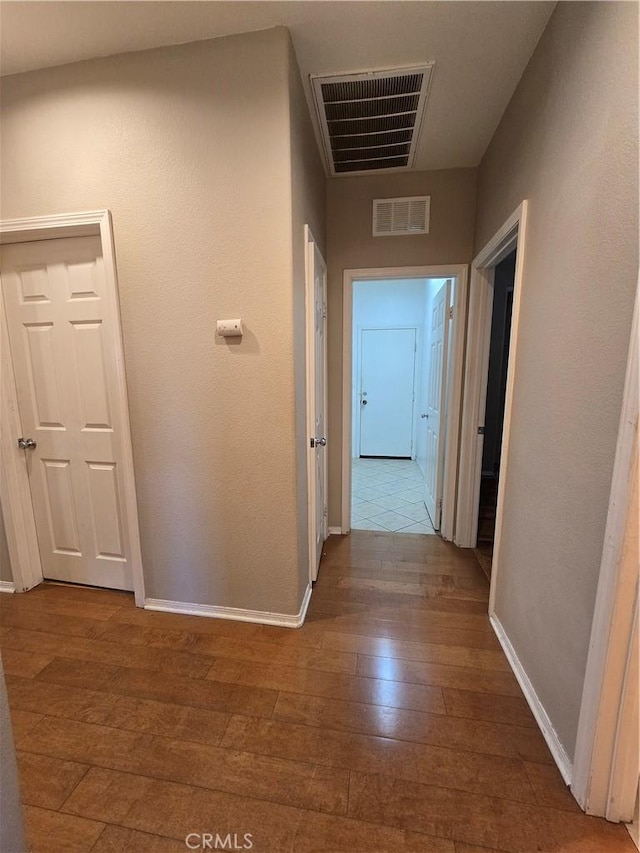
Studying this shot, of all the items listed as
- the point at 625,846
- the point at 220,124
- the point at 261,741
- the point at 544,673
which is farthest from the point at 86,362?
the point at 625,846

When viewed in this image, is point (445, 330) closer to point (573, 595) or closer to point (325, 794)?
point (573, 595)

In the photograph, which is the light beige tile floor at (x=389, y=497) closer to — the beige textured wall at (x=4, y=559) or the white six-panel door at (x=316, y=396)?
the white six-panel door at (x=316, y=396)

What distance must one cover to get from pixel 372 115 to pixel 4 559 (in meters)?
3.37

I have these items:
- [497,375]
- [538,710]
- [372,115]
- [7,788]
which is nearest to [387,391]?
[497,375]

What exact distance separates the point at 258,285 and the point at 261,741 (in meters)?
1.84

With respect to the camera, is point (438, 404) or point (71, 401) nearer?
point (71, 401)

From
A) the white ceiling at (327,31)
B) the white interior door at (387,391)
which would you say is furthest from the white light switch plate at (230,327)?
the white interior door at (387,391)

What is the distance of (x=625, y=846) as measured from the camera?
40.0 inches

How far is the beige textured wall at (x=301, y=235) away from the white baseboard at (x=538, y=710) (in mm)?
1038

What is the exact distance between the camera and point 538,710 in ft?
4.52

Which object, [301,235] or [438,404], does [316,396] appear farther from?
[438,404]

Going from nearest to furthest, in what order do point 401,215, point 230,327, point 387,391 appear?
1. point 230,327
2. point 401,215
3. point 387,391

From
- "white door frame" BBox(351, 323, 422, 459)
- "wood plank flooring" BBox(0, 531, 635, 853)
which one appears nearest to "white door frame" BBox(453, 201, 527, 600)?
"wood plank flooring" BBox(0, 531, 635, 853)

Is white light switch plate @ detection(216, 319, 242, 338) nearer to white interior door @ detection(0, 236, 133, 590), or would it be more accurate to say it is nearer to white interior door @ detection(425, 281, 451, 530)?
white interior door @ detection(0, 236, 133, 590)
